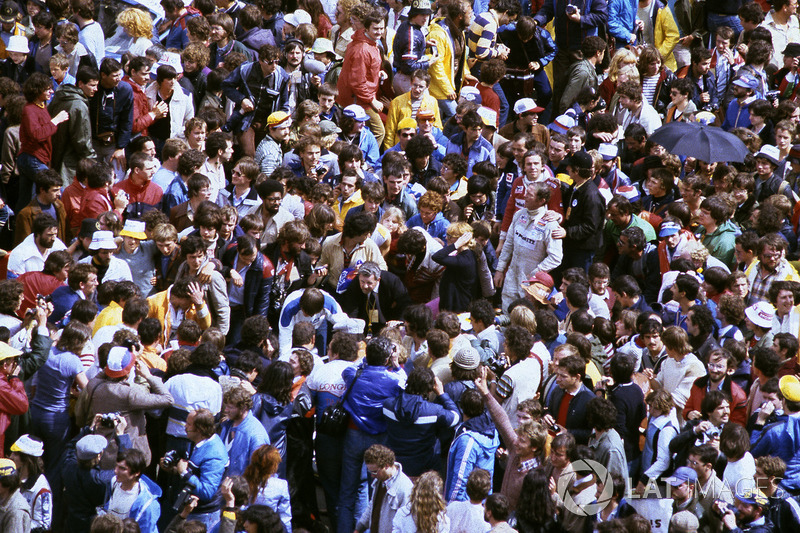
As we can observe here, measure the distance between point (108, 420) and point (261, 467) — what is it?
1.07 m

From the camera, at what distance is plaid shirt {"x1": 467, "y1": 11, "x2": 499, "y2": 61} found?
42.6 ft

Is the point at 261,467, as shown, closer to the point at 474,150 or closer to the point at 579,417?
the point at 579,417

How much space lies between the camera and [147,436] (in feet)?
25.9

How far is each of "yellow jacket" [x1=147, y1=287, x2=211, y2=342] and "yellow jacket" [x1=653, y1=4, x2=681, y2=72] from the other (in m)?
8.10

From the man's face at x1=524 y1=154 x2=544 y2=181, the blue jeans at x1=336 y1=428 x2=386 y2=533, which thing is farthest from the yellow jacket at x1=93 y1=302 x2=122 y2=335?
the man's face at x1=524 y1=154 x2=544 y2=181

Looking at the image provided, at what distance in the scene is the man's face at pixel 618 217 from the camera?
10.0m

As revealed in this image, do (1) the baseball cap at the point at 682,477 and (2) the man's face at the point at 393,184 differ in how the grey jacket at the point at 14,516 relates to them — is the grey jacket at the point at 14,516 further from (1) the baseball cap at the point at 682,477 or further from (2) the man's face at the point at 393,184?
(2) the man's face at the point at 393,184

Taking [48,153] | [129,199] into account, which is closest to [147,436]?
[129,199]

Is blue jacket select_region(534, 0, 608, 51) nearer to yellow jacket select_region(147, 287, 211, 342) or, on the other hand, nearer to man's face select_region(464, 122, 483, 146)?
man's face select_region(464, 122, 483, 146)

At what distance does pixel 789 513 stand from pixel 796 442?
730mm

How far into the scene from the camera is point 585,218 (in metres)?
9.87

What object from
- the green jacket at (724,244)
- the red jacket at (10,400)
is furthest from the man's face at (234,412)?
the green jacket at (724,244)

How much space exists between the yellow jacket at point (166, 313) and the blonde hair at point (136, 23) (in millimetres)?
4197

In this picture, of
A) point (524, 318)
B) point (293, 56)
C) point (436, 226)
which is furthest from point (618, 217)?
point (293, 56)
